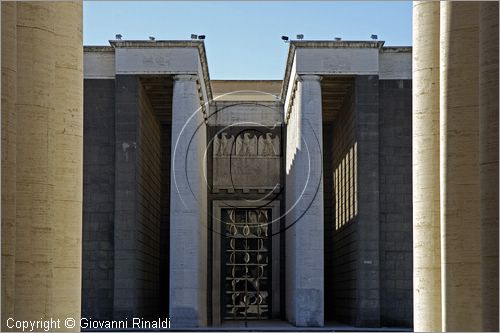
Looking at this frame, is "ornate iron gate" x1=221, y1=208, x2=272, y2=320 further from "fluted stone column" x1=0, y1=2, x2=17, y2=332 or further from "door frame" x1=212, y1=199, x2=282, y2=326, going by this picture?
"fluted stone column" x1=0, y1=2, x2=17, y2=332

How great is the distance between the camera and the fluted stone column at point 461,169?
17734mm

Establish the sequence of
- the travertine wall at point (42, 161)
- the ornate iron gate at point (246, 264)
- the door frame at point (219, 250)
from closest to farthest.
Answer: the travertine wall at point (42, 161) < the door frame at point (219, 250) < the ornate iron gate at point (246, 264)

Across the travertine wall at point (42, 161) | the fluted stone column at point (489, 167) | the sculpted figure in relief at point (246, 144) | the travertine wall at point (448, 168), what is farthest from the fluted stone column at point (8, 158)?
the sculpted figure in relief at point (246, 144)

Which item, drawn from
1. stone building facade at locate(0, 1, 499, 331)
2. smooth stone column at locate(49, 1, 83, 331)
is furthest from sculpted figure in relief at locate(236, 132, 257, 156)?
smooth stone column at locate(49, 1, 83, 331)

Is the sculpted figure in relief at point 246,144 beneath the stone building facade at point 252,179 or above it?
above

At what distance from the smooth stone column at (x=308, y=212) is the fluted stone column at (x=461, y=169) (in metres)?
27.4

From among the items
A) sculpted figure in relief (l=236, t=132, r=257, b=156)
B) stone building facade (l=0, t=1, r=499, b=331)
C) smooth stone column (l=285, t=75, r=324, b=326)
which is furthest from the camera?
sculpted figure in relief (l=236, t=132, r=257, b=156)

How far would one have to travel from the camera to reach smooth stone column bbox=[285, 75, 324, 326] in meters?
45.3

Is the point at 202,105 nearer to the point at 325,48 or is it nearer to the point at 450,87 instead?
the point at 325,48

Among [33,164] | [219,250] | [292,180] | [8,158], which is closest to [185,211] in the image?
[292,180]

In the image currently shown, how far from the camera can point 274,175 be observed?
194 feet

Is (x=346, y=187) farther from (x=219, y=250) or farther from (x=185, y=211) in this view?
(x=219, y=250)

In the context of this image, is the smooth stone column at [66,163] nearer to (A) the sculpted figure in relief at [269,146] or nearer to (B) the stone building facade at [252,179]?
(B) the stone building facade at [252,179]

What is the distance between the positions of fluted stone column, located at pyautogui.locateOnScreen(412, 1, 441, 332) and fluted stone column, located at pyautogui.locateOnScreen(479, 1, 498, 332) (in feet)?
16.0
